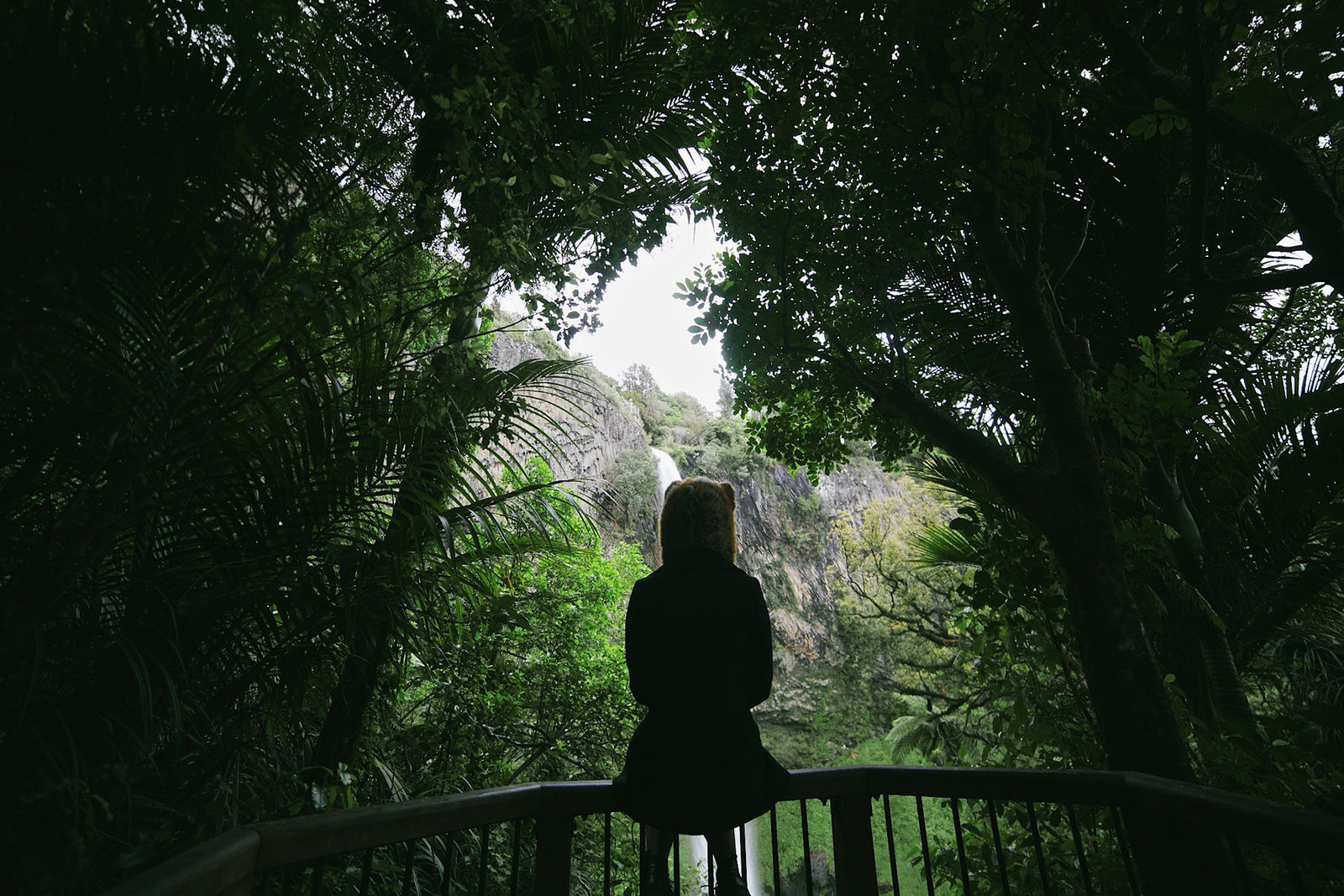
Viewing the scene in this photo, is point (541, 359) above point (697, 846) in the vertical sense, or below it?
above

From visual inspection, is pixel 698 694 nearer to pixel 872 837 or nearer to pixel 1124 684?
pixel 872 837

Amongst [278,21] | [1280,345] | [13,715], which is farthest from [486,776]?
[1280,345]

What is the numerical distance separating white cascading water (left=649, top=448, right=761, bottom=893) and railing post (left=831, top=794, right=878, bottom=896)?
346cm

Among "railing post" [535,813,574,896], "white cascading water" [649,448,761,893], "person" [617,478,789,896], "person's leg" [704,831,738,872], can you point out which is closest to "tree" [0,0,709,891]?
"railing post" [535,813,574,896]

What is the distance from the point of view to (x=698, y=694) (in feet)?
5.08

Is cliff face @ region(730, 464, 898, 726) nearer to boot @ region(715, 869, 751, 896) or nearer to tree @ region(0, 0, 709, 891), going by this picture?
tree @ region(0, 0, 709, 891)

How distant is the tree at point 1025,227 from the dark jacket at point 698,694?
4.27 ft

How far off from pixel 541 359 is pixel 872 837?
6.61ft

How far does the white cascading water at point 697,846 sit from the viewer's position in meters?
9.81

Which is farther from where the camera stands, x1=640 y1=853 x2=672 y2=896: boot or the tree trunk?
the tree trunk

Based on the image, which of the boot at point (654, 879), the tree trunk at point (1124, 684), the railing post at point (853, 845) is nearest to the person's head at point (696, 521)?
the boot at point (654, 879)

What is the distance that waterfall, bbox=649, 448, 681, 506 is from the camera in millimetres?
18984

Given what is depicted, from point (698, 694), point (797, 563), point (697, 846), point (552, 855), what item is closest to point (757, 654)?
point (698, 694)

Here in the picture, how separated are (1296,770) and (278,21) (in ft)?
10.6
